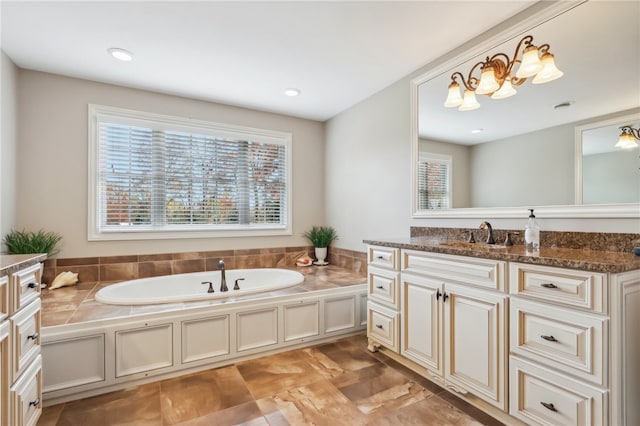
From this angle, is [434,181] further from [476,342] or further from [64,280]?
[64,280]

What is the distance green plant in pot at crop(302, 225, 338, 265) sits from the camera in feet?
12.9

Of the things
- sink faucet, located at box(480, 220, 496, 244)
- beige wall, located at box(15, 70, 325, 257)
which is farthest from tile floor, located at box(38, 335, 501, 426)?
beige wall, located at box(15, 70, 325, 257)

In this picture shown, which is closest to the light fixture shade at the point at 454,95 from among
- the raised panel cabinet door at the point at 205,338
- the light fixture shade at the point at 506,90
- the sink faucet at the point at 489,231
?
the light fixture shade at the point at 506,90

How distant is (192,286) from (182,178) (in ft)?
3.83

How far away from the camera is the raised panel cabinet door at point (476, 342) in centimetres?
159

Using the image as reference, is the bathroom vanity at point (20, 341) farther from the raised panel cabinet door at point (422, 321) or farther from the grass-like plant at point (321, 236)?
the grass-like plant at point (321, 236)

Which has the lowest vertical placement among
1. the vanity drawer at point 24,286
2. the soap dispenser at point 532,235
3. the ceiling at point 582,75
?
the vanity drawer at point 24,286

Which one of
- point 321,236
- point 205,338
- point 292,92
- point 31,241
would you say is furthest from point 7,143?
point 321,236

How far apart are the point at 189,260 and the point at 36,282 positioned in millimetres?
1746

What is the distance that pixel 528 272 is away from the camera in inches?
58.2

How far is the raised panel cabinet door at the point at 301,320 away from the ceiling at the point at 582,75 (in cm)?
197

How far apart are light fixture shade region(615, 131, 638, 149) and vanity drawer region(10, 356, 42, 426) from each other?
10.2ft

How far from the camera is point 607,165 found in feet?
5.46

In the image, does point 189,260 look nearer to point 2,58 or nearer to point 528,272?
point 2,58
